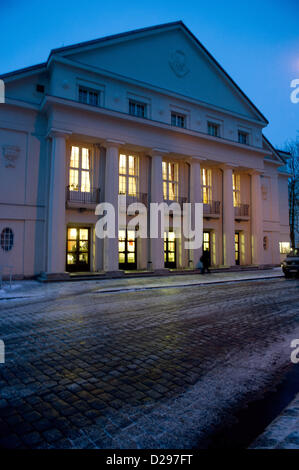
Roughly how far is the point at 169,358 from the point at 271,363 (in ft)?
5.06

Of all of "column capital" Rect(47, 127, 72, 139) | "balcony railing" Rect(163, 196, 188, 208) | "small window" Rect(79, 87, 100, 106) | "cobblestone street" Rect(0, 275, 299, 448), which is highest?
"small window" Rect(79, 87, 100, 106)

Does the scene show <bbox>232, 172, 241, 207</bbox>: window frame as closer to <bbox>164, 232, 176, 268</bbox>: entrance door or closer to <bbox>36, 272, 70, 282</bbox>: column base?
<bbox>164, 232, 176, 268</bbox>: entrance door

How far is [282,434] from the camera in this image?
2436mm

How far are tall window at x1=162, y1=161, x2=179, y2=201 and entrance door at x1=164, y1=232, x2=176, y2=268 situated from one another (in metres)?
2.82

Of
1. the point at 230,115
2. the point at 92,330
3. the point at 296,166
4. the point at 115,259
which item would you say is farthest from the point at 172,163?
the point at 296,166

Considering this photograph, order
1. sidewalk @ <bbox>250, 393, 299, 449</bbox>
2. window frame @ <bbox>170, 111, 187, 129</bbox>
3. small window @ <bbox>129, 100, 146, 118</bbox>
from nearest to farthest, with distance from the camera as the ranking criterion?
sidewalk @ <bbox>250, 393, 299, 449</bbox>
small window @ <bbox>129, 100, 146, 118</bbox>
window frame @ <bbox>170, 111, 187, 129</bbox>

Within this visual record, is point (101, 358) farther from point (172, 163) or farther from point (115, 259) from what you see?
point (172, 163)

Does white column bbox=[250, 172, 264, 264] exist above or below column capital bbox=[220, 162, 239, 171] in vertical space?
below

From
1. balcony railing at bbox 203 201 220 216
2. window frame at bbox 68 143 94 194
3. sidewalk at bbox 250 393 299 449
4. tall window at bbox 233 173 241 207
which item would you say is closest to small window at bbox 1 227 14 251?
window frame at bbox 68 143 94 194

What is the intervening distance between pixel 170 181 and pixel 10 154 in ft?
35.6

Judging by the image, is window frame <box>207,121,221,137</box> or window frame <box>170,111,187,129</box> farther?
window frame <box>207,121,221,137</box>

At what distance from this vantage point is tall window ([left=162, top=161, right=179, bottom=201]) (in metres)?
20.7

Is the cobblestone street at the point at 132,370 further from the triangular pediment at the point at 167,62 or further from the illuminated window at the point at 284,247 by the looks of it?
the illuminated window at the point at 284,247

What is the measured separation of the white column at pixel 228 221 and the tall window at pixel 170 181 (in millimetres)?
4223
